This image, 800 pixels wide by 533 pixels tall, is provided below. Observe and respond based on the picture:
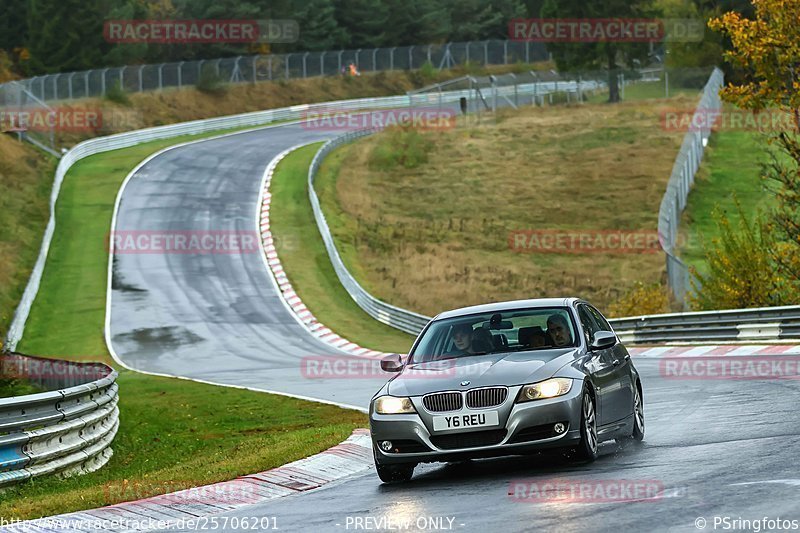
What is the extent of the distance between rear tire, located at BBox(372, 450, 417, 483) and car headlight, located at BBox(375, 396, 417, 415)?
0.38 meters

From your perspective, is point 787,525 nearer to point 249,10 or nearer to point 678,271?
point 678,271

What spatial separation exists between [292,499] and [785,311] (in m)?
16.0

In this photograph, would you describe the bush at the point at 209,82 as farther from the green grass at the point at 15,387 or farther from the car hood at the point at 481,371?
the car hood at the point at 481,371

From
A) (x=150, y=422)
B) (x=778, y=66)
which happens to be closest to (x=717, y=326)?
(x=778, y=66)

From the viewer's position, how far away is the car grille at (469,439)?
10352 millimetres

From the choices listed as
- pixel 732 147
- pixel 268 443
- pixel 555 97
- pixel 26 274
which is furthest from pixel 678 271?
pixel 555 97

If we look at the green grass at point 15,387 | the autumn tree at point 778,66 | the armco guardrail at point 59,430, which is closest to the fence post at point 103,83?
the autumn tree at point 778,66

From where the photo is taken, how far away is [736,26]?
90.8ft

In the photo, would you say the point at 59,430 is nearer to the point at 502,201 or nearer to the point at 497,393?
the point at 497,393

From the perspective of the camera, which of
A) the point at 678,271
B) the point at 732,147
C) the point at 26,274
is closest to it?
the point at 678,271

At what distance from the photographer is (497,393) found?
10438mm

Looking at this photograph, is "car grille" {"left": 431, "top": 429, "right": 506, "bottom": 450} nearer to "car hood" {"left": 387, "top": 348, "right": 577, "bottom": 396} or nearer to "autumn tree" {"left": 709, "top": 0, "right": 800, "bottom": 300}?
"car hood" {"left": 387, "top": 348, "right": 577, "bottom": 396}

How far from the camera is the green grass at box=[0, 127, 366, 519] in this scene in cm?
1206

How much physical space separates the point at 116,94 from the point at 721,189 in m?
37.3
